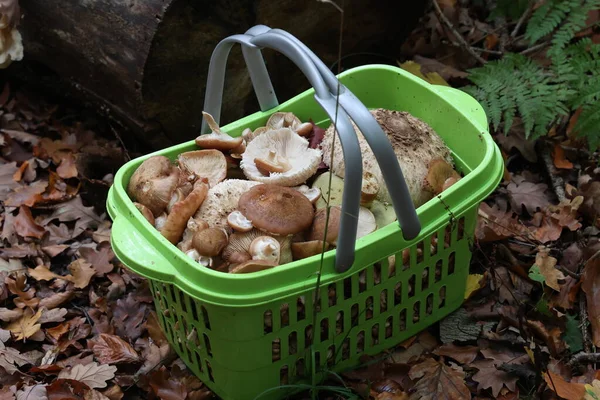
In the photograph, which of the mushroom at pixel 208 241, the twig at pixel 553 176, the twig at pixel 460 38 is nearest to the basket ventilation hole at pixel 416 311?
the mushroom at pixel 208 241

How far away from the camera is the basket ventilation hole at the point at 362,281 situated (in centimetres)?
222

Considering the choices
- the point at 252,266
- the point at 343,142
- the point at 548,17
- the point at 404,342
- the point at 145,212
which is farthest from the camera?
the point at 548,17

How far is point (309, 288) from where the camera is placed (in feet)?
6.63

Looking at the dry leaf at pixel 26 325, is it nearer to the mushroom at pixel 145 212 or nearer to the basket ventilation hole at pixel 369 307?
the mushroom at pixel 145 212

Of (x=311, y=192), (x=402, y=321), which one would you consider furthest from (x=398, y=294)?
(x=311, y=192)

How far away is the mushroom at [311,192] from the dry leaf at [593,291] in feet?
3.69

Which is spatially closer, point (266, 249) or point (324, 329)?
point (266, 249)

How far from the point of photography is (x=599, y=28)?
3.87 meters

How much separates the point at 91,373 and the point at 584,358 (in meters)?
1.81

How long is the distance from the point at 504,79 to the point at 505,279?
102 centimetres

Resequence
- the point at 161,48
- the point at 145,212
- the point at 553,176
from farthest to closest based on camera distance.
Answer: the point at 553,176 → the point at 161,48 → the point at 145,212

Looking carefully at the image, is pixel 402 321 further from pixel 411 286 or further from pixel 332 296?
pixel 332 296

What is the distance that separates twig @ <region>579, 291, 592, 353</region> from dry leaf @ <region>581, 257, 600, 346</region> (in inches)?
0.8

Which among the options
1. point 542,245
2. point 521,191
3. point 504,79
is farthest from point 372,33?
point 542,245
